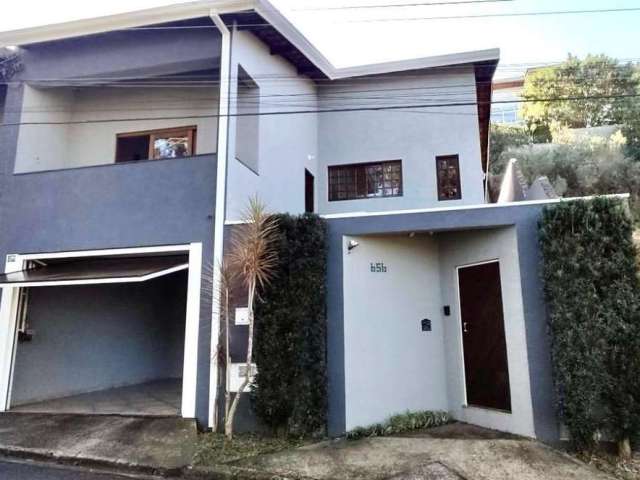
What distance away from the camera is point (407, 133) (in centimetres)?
1303

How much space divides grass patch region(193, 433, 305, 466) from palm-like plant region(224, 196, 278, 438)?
25 cm

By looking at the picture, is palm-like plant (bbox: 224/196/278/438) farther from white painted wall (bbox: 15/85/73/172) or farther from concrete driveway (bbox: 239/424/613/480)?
white painted wall (bbox: 15/85/73/172)

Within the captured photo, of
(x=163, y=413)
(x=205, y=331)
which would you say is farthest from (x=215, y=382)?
(x=163, y=413)

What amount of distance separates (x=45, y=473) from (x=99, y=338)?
536 centimetres

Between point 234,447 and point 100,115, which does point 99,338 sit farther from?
point 234,447

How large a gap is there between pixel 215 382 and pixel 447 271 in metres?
4.84

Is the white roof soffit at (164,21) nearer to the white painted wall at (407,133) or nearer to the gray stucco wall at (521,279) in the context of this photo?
the white painted wall at (407,133)

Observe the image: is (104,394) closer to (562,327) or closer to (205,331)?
(205,331)

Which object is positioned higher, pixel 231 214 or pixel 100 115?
pixel 100 115

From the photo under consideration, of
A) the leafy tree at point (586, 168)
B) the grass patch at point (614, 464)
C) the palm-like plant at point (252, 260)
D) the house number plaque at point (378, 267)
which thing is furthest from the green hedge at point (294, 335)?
the leafy tree at point (586, 168)

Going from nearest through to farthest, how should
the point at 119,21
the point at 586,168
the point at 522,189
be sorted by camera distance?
the point at 119,21 < the point at 522,189 < the point at 586,168

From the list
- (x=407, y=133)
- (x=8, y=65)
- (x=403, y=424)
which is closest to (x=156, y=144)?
(x=8, y=65)

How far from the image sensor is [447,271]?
8789 millimetres

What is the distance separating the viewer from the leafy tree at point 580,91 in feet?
83.9
